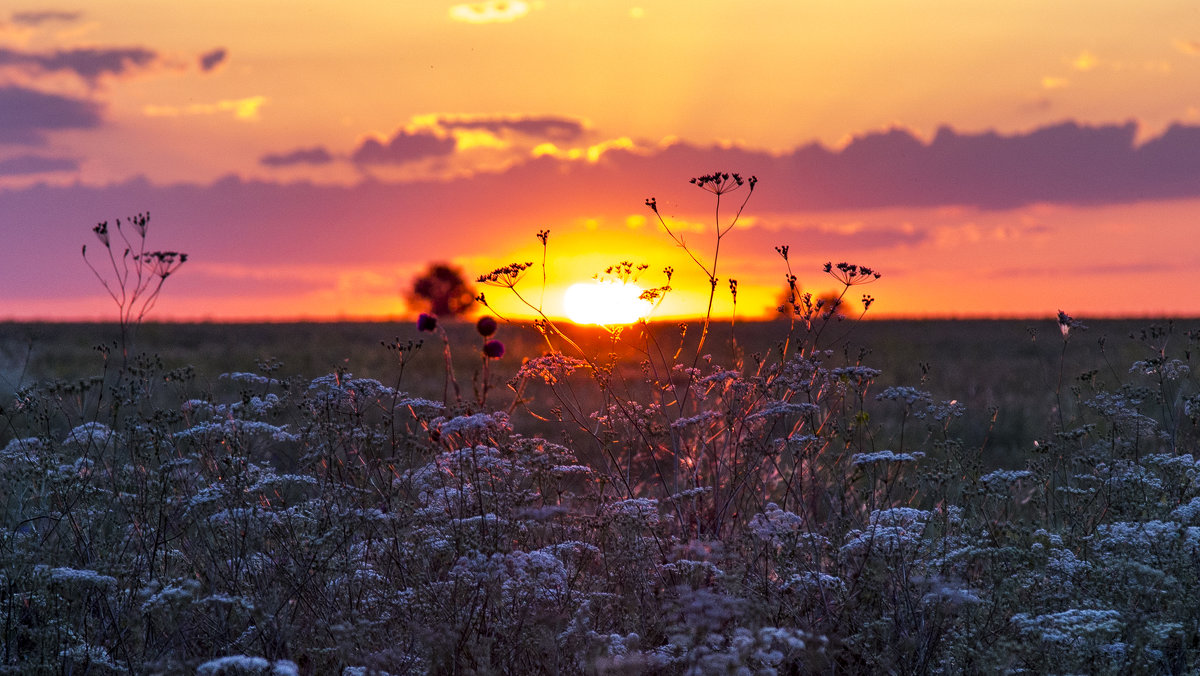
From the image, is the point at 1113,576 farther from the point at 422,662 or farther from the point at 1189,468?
the point at 422,662

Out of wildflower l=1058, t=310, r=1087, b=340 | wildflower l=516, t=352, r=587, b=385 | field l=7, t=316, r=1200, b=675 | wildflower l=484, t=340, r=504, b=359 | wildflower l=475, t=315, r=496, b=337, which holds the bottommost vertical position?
field l=7, t=316, r=1200, b=675

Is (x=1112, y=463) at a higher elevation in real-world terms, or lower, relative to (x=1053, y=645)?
higher

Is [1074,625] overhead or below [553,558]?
below

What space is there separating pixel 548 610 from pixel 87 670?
9.01 feet


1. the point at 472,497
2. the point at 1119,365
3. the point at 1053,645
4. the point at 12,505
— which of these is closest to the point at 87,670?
the point at 472,497

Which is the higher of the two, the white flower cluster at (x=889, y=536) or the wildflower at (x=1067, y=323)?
the wildflower at (x=1067, y=323)

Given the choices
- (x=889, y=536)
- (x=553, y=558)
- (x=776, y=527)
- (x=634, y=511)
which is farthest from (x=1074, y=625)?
(x=553, y=558)

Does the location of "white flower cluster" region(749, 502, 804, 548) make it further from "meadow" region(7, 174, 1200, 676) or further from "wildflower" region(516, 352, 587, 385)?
"wildflower" region(516, 352, 587, 385)

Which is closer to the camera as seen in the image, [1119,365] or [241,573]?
[241,573]

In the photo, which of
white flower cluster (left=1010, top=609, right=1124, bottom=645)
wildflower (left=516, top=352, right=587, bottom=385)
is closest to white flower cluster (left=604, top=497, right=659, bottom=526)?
wildflower (left=516, top=352, right=587, bottom=385)

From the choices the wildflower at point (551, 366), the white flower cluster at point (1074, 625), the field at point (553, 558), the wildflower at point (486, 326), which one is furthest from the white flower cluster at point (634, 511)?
the white flower cluster at point (1074, 625)

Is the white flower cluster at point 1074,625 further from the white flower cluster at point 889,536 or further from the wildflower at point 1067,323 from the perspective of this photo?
the wildflower at point 1067,323

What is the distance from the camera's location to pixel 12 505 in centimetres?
884

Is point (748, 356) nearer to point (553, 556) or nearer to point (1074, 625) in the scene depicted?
point (553, 556)
